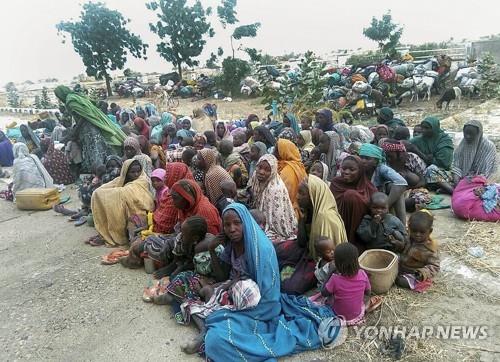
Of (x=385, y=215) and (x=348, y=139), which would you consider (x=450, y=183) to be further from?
(x=385, y=215)

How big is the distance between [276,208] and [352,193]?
951 mm

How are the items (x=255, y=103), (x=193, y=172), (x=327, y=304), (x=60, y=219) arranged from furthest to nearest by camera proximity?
(x=255, y=103), (x=60, y=219), (x=193, y=172), (x=327, y=304)

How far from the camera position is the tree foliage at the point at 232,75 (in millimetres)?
20781

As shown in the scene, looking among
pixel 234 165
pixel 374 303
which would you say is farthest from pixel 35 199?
pixel 374 303

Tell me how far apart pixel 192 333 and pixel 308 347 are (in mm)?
976

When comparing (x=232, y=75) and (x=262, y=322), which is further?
(x=232, y=75)

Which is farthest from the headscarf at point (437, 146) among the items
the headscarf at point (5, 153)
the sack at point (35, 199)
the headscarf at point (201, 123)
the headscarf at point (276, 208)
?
the headscarf at point (5, 153)

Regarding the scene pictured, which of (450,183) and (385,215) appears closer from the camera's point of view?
(385,215)

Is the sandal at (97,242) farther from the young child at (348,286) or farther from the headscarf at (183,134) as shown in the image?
the young child at (348,286)

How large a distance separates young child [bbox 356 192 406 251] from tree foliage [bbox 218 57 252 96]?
17.6 m

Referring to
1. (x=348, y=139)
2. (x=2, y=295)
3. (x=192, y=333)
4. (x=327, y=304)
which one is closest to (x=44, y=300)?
(x=2, y=295)

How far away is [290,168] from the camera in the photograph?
5.18m

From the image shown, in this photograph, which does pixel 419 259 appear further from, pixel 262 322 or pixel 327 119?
pixel 327 119

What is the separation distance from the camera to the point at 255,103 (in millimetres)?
17922
